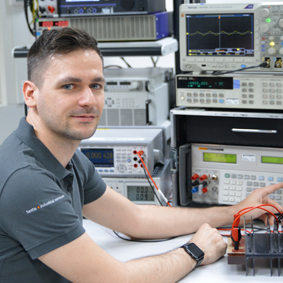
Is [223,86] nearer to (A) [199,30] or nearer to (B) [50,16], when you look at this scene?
(A) [199,30]

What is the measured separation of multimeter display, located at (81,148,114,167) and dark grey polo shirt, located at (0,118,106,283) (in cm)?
53

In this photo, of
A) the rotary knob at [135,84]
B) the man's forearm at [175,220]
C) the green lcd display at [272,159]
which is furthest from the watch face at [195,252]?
the rotary knob at [135,84]

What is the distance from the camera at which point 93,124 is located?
1.18m

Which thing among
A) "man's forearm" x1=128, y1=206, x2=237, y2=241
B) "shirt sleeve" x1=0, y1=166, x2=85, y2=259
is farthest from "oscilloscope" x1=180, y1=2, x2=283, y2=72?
"shirt sleeve" x1=0, y1=166, x2=85, y2=259

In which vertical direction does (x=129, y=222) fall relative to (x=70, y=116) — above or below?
below

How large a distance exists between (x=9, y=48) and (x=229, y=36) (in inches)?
90.9

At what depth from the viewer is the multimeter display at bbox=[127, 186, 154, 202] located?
171 centimetres

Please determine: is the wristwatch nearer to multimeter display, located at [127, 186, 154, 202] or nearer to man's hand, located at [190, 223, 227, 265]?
man's hand, located at [190, 223, 227, 265]

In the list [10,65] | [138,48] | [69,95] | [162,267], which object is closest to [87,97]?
[69,95]

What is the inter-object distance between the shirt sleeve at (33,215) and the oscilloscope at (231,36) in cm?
91

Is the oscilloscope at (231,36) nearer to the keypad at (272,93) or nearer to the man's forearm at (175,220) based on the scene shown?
the keypad at (272,93)

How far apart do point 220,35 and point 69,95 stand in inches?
29.9

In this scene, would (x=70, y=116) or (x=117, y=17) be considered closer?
(x=70, y=116)

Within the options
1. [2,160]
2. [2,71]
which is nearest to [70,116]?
[2,160]
